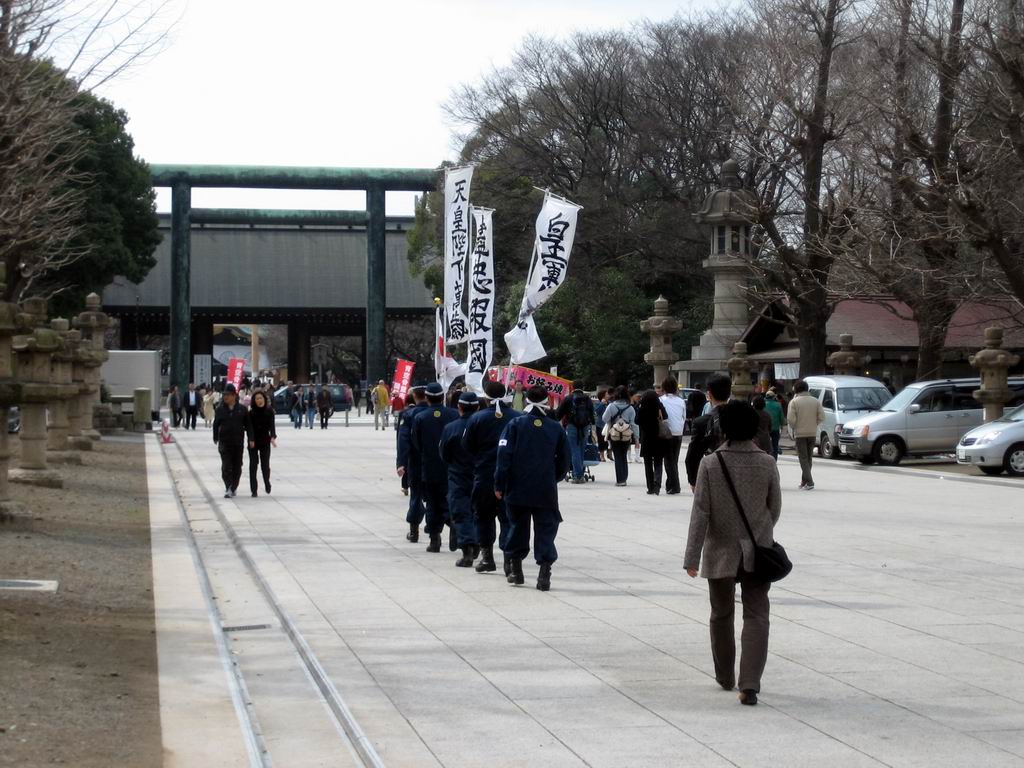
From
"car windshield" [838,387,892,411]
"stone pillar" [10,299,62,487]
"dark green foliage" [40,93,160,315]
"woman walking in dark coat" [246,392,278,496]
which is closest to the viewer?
"stone pillar" [10,299,62,487]

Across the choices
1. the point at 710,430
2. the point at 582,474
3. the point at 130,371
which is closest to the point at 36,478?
the point at 582,474

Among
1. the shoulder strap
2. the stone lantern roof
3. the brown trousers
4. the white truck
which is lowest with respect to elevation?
the brown trousers

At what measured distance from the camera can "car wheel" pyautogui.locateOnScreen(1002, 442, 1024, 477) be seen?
82.0ft

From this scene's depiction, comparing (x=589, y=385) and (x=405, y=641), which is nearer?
(x=405, y=641)

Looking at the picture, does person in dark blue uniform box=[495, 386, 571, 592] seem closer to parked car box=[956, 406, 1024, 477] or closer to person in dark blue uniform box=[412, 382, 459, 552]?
person in dark blue uniform box=[412, 382, 459, 552]

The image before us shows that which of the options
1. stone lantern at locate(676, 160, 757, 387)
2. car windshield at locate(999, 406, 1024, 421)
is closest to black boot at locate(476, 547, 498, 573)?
car windshield at locate(999, 406, 1024, 421)

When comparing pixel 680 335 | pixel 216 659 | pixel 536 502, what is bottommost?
pixel 216 659

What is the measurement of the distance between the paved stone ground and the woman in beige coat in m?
0.34

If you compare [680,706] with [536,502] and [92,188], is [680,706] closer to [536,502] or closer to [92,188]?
[536,502]

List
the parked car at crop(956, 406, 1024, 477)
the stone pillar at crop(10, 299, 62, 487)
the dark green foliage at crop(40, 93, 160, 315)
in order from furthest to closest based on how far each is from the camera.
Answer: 1. the dark green foliage at crop(40, 93, 160, 315)
2. the parked car at crop(956, 406, 1024, 477)
3. the stone pillar at crop(10, 299, 62, 487)

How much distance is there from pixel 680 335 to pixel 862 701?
44127 mm

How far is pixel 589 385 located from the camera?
167 feet

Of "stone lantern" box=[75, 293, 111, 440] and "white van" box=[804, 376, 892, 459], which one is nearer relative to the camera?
"white van" box=[804, 376, 892, 459]

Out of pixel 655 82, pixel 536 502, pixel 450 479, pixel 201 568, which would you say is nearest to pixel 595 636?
pixel 536 502
